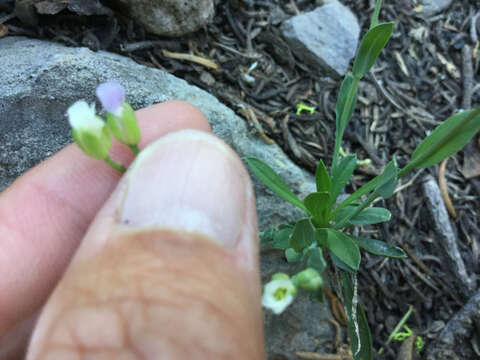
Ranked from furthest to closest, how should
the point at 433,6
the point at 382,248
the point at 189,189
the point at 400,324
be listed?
the point at 433,6, the point at 400,324, the point at 382,248, the point at 189,189

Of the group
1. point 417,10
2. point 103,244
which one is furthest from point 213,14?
point 103,244

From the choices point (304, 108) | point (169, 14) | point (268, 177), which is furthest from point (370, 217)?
point (169, 14)

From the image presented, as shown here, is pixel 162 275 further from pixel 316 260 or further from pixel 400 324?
pixel 400 324

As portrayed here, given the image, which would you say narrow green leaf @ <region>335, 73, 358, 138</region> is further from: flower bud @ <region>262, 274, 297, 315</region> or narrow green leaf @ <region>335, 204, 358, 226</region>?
flower bud @ <region>262, 274, 297, 315</region>

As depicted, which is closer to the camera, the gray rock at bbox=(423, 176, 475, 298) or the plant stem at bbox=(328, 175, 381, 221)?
the plant stem at bbox=(328, 175, 381, 221)

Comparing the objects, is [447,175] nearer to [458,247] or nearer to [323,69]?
[458,247]

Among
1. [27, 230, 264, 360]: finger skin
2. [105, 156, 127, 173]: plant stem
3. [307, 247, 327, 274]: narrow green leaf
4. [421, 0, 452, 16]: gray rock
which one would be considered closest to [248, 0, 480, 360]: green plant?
[307, 247, 327, 274]: narrow green leaf

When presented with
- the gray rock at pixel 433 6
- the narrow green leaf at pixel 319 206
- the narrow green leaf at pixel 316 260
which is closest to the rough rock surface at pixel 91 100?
the narrow green leaf at pixel 319 206
